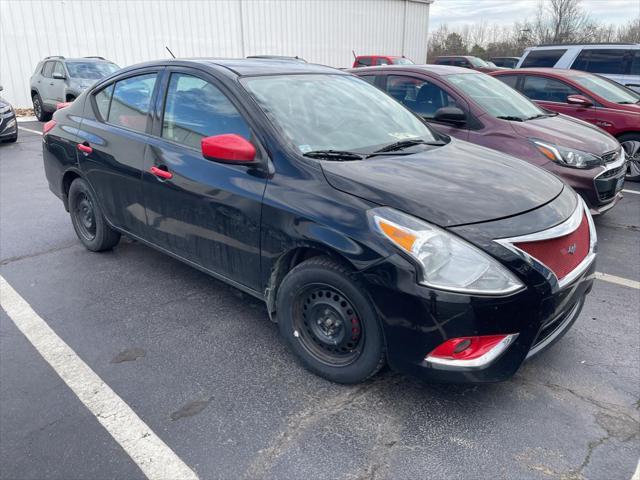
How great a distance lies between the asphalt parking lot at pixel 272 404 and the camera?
7.45 feet

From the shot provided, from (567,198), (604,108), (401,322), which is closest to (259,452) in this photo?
(401,322)

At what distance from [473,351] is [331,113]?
1.72 metres

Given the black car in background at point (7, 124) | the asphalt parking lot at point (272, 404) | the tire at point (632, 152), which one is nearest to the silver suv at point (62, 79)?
the black car in background at point (7, 124)

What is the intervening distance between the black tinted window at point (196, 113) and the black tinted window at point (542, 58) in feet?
29.1

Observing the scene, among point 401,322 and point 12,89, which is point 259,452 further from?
point 12,89

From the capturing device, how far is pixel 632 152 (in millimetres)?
7570

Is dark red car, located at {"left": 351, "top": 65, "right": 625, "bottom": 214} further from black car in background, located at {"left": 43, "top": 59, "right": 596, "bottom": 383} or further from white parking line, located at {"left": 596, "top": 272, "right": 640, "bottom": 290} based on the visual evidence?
black car in background, located at {"left": 43, "top": 59, "right": 596, "bottom": 383}

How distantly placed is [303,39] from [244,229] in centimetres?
2265

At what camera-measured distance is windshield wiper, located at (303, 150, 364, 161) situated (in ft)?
9.42

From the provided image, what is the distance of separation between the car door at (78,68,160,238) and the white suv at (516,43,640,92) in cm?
883

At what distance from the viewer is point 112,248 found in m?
4.77

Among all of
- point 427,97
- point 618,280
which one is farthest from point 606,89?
point 618,280

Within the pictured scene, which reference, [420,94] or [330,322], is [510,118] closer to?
[420,94]

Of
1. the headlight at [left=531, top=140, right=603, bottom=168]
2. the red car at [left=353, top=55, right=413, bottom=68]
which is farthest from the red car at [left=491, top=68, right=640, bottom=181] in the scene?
the red car at [left=353, top=55, right=413, bottom=68]
